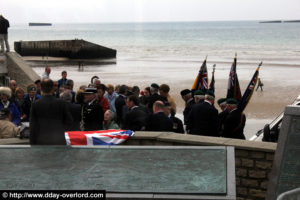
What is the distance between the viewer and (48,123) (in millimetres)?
6273

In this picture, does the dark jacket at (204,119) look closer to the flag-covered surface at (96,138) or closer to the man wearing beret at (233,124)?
the man wearing beret at (233,124)

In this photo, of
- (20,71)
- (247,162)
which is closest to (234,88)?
(247,162)

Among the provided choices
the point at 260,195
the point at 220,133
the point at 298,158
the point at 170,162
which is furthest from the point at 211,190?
the point at 220,133

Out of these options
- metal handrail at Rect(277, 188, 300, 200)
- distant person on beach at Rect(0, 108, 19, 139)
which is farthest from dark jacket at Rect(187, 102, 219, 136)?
metal handrail at Rect(277, 188, 300, 200)

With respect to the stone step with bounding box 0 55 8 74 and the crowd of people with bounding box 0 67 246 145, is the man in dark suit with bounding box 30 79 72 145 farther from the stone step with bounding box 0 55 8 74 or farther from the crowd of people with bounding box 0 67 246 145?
the stone step with bounding box 0 55 8 74

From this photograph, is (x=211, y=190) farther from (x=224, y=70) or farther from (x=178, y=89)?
(x=224, y=70)

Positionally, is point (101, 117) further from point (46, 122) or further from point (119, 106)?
point (119, 106)

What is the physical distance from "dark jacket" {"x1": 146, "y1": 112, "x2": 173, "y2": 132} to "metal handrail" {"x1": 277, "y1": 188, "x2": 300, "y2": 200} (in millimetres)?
3751

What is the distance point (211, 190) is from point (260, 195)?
203cm

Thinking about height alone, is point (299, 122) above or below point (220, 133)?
above

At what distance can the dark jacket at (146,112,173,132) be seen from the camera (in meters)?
7.70

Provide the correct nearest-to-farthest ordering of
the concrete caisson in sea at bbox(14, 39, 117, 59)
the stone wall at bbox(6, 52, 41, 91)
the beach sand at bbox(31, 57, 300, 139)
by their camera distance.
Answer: the stone wall at bbox(6, 52, 41, 91)
the beach sand at bbox(31, 57, 300, 139)
the concrete caisson in sea at bbox(14, 39, 117, 59)

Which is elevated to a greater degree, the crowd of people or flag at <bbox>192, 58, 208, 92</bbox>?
flag at <bbox>192, 58, 208, 92</bbox>

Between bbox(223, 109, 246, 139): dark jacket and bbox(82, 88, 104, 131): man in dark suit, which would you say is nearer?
bbox(82, 88, 104, 131): man in dark suit
